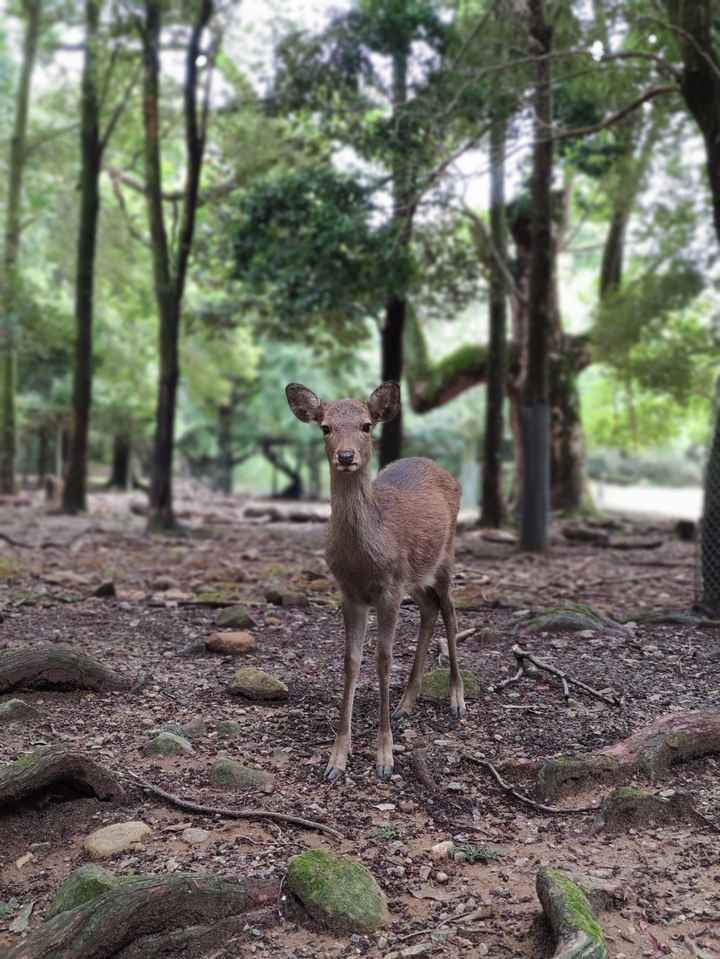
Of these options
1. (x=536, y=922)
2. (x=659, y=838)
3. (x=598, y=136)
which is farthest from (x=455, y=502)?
(x=598, y=136)

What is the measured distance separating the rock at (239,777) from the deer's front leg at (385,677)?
19.4 inches

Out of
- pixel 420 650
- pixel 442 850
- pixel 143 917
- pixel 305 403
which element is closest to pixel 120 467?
pixel 420 650

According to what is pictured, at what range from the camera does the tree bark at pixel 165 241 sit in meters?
12.0

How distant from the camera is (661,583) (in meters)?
8.59

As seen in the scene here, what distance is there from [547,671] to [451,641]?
2.61 ft

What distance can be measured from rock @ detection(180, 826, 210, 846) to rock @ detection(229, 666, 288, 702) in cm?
135

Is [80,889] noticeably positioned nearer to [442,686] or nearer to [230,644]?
[442,686]

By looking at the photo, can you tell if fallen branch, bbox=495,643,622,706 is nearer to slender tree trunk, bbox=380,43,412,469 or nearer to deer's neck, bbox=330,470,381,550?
deer's neck, bbox=330,470,381,550

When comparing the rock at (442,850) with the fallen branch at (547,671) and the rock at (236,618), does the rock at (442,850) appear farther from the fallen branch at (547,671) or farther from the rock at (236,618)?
the rock at (236,618)


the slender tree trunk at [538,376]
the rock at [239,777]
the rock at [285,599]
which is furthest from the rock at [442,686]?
the slender tree trunk at [538,376]

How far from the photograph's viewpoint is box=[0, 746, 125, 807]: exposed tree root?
3.48 meters

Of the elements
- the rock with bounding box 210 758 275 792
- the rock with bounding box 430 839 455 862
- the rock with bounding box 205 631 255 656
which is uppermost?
the rock with bounding box 205 631 255 656

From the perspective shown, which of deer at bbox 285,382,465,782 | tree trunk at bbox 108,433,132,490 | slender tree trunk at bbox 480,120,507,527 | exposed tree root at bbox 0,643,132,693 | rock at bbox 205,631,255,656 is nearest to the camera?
deer at bbox 285,382,465,782

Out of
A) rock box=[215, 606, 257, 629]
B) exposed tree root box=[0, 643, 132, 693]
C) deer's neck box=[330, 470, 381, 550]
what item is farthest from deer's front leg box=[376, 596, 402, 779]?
rock box=[215, 606, 257, 629]
